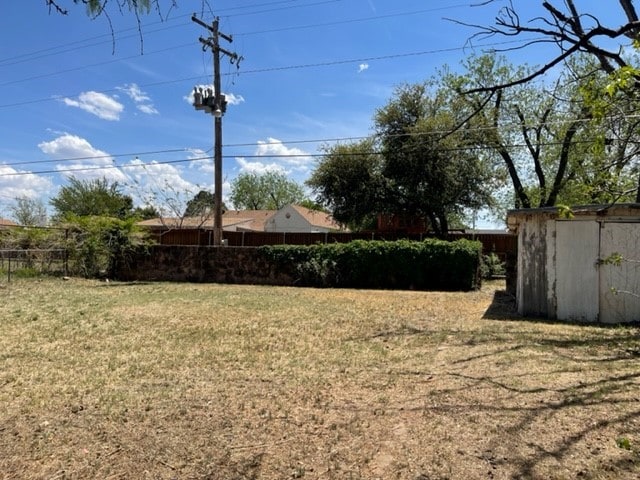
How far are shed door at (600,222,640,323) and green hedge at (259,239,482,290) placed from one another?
622 cm

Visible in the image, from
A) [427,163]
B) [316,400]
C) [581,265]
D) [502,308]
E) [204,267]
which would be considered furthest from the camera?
[427,163]

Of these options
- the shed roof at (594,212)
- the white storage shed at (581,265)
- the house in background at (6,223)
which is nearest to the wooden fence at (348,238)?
the house in background at (6,223)

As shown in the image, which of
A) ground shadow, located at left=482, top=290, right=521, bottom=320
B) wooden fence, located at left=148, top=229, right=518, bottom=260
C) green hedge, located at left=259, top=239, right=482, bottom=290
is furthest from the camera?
wooden fence, located at left=148, top=229, right=518, bottom=260

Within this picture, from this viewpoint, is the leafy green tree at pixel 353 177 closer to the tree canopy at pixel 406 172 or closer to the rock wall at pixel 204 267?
the tree canopy at pixel 406 172

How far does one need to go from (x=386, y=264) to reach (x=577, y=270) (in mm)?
7426

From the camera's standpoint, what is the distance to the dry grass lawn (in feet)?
10.4

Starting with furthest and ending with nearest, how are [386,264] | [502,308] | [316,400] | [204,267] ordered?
[204,267] → [386,264] → [502,308] → [316,400]

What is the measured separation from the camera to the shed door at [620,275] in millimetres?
8648

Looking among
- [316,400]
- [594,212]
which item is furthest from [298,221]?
[316,400]

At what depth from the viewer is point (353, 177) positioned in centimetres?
2214

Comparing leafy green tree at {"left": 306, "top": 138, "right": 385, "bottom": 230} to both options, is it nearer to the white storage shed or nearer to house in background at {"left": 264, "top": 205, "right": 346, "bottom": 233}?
the white storage shed

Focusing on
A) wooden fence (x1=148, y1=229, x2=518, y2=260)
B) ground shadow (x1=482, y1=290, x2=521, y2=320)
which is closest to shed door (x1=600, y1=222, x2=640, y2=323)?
ground shadow (x1=482, y1=290, x2=521, y2=320)

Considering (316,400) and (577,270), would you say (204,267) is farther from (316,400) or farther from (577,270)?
(316,400)

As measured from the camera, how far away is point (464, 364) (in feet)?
18.6
